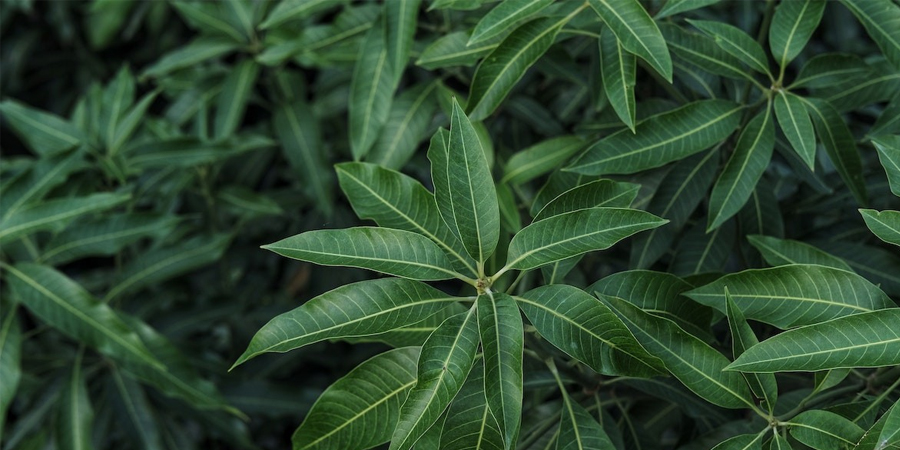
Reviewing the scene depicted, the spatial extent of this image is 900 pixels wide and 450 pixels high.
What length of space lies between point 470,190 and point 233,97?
96cm

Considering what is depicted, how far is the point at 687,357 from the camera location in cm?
94

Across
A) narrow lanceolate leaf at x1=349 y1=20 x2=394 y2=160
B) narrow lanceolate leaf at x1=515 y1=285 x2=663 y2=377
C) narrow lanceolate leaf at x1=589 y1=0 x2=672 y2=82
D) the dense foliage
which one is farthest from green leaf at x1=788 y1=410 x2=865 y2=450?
narrow lanceolate leaf at x1=349 y1=20 x2=394 y2=160

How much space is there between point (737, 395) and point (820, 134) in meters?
0.40

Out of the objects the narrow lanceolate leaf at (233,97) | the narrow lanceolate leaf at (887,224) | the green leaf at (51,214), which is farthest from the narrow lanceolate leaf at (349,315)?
the narrow lanceolate leaf at (233,97)

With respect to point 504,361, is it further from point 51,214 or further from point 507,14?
point 51,214

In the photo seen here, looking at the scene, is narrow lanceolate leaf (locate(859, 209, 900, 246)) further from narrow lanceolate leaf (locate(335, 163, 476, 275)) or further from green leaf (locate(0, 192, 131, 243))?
green leaf (locate(0, 192, 131, 243))

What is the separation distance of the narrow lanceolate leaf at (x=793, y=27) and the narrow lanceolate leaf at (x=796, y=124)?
5 centimetres

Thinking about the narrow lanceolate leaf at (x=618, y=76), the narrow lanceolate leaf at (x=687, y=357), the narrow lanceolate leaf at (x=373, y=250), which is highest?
the narrow lanceolate leaf at (x=618, y=76)

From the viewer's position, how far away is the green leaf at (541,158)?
135 centimetres

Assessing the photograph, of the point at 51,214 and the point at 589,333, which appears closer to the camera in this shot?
the point at 589,333

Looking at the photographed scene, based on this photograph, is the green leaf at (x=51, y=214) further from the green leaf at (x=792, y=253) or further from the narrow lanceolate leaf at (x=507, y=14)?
the green leaf at (x=792, y=253)

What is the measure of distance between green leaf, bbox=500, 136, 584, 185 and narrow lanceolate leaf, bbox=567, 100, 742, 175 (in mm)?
208

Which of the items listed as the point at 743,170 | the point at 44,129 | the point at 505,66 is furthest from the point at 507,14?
the point at 44,129

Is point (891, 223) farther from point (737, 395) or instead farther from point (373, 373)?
point (373, 373)
